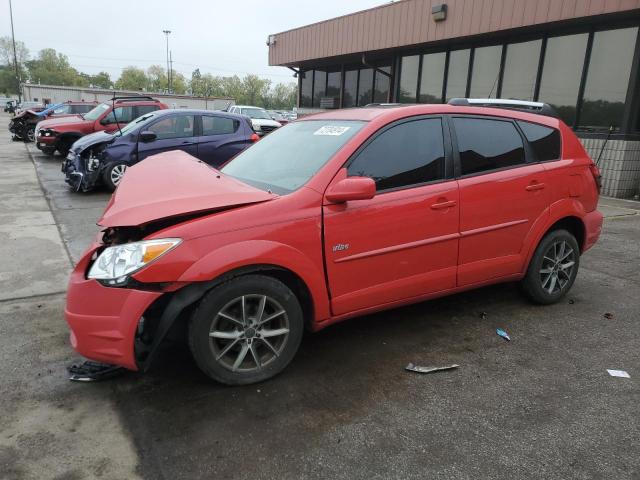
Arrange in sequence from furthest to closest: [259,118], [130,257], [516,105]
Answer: [259,118] → [516,105] → [130,257]

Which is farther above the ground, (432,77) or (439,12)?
(439,12)

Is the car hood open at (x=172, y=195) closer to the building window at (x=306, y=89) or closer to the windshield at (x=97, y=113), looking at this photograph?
the windshield at (x=97, y=113)

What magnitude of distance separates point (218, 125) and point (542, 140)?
7.01 meters

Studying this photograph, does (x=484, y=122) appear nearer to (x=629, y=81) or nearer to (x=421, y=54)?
(x=629, y=81)

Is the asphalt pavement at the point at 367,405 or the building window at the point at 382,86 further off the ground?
the building window at the point at 382,86

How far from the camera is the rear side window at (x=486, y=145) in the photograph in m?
3.63

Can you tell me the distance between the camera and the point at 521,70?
11320 millimetres

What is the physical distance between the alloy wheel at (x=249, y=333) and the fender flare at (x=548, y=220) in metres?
2.24

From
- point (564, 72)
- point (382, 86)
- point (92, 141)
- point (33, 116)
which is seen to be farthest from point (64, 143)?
point (564, 72)

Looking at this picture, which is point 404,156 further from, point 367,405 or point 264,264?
point 367,405

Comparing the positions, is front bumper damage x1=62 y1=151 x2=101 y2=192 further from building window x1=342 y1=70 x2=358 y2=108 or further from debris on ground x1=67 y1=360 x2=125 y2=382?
building window x1=342 y1=70 x2=358 y2=108

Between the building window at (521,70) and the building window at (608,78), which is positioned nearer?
the building window at (608,78)

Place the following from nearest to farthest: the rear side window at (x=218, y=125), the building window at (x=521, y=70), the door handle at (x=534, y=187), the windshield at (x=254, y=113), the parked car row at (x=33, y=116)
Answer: the door handle at (x=534, y=187) < the rear side window at (x=218, y=125) < the building window at (x=521, y=70) < the parked car row at (x=33, y=116) < the windshield at (x=254, y=113)

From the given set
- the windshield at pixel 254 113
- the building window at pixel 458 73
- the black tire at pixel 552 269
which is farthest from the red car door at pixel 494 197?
the windshield at pixel 254 113
